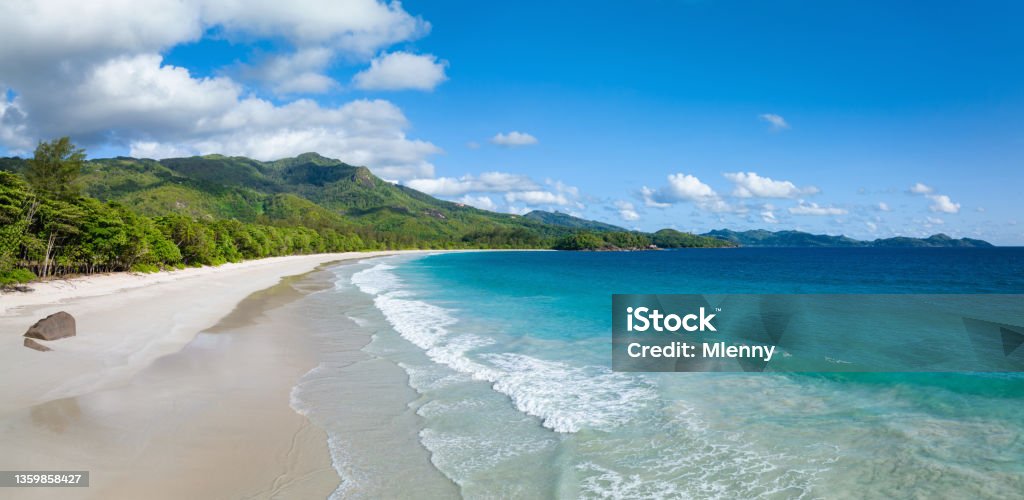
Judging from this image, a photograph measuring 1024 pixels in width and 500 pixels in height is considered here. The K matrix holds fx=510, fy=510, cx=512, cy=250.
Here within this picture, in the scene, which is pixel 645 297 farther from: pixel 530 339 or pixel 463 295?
pixel 530 339

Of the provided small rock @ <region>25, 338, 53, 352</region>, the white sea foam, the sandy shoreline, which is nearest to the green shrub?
the sandy shoreline

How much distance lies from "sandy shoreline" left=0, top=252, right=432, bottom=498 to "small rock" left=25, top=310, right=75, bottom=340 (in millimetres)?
389

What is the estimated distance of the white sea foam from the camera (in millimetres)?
11802

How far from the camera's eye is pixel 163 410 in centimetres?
1087

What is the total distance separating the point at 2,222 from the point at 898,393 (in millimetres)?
45037

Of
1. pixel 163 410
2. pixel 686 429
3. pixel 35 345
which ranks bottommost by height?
pixel 686 429

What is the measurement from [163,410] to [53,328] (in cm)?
1024

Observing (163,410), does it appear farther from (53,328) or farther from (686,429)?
(686,429)

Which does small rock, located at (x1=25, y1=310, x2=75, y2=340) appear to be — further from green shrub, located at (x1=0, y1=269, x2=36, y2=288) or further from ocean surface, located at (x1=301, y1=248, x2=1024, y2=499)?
green shrub, located at (x1=0, y1=269, x2=36, y2=288)

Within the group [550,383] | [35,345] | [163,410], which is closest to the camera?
[163,410]

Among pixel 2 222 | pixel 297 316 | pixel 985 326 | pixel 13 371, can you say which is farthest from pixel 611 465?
pixel 2 222

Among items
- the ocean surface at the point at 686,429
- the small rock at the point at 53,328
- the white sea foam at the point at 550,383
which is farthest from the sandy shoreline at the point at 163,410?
the white sea foam at the point at 550,383

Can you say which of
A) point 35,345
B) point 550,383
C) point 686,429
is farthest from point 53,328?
point 686,429

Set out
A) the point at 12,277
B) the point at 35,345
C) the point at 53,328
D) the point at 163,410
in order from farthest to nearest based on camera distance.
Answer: the point at 12,277 < the point at 53,328 < the point at 35,345 < the point at 163,410
